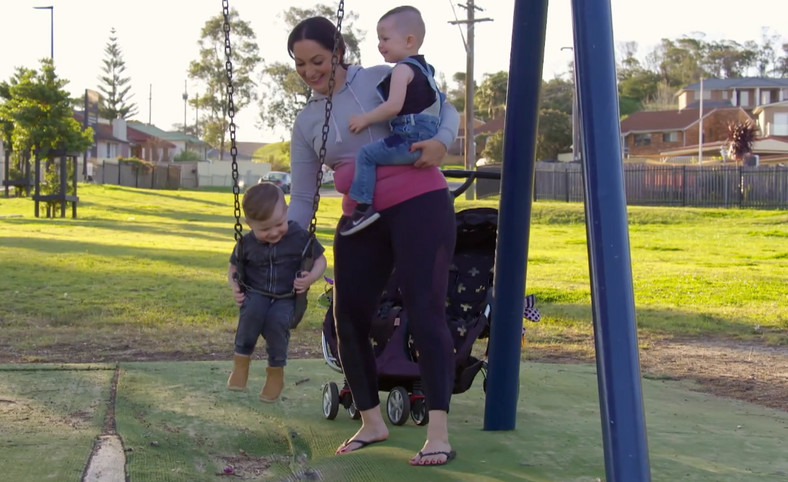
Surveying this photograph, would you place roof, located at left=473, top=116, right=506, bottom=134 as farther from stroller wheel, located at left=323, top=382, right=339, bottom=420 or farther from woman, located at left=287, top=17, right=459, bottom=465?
woman, located at left=287, top=17, right=459, bottom=465

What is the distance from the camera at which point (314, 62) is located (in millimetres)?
3904

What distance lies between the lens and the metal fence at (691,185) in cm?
3400

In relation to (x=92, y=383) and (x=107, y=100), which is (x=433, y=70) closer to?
(x=92, y=383)

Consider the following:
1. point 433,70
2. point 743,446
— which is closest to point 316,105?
point 433,70

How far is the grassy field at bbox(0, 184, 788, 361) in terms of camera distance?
7.84 metres

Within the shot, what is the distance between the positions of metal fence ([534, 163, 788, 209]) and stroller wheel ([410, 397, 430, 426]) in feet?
96.7

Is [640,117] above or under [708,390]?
above

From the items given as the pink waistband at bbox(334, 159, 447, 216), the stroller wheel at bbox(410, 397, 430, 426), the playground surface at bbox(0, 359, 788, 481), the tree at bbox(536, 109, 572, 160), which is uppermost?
the tree at bbox(536, 109, 572, 160)

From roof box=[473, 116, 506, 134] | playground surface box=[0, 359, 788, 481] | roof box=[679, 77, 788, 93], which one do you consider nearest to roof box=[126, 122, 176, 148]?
roof box=[473, 116, 506, 134]

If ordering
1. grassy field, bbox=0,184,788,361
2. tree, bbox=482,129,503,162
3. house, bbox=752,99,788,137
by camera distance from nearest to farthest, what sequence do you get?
grassy field, bbox=0,184,788,361, tree, bbox=482,129,503,162, house, bbox=752,99,788,137

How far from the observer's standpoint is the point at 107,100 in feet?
347

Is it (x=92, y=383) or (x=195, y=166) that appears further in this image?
(x=195, y=166)

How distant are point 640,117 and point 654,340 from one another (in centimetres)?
7449

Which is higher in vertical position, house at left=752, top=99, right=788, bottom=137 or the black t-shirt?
house at left=752, top=99, right=788, bottom=137
